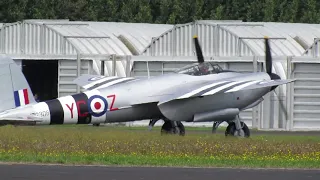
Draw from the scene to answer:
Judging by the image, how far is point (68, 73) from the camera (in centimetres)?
5472

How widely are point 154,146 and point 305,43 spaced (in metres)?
25.8

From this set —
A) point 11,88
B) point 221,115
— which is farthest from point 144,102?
point 11,88

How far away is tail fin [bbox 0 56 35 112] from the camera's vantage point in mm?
37312

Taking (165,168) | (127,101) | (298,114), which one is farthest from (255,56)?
(165,168)

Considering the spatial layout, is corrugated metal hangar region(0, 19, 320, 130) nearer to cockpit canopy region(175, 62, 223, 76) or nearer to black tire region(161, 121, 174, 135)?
black tire region(161, 121, 174, 135)

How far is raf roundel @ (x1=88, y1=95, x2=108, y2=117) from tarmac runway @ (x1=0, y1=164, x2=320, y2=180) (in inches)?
386

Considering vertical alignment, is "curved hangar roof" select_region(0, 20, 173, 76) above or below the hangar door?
above

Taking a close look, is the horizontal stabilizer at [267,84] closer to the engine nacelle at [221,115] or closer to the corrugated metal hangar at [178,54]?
the engine nacelle at [221,115]

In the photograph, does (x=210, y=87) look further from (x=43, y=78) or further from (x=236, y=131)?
(x=43, y=78)

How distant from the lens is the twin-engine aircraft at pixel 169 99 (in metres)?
38.1

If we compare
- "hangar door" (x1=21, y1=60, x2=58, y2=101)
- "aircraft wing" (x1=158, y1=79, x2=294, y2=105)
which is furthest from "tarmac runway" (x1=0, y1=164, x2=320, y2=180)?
"hangar door" (x1=21, y1=60, x2=58, y2=101)

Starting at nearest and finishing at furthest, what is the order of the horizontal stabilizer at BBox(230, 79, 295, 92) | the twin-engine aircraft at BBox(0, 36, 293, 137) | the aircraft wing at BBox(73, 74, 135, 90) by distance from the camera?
the twin-engine aircraft at BBox(0, 36, 293, 137) < the horizontal stabilizer at BBox(230, 79, 295, 92) < the aircraft wing at BBox(73, 74, 135, 90)

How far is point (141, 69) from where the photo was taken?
5375cm

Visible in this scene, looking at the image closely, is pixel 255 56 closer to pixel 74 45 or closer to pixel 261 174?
pixel 74 45
